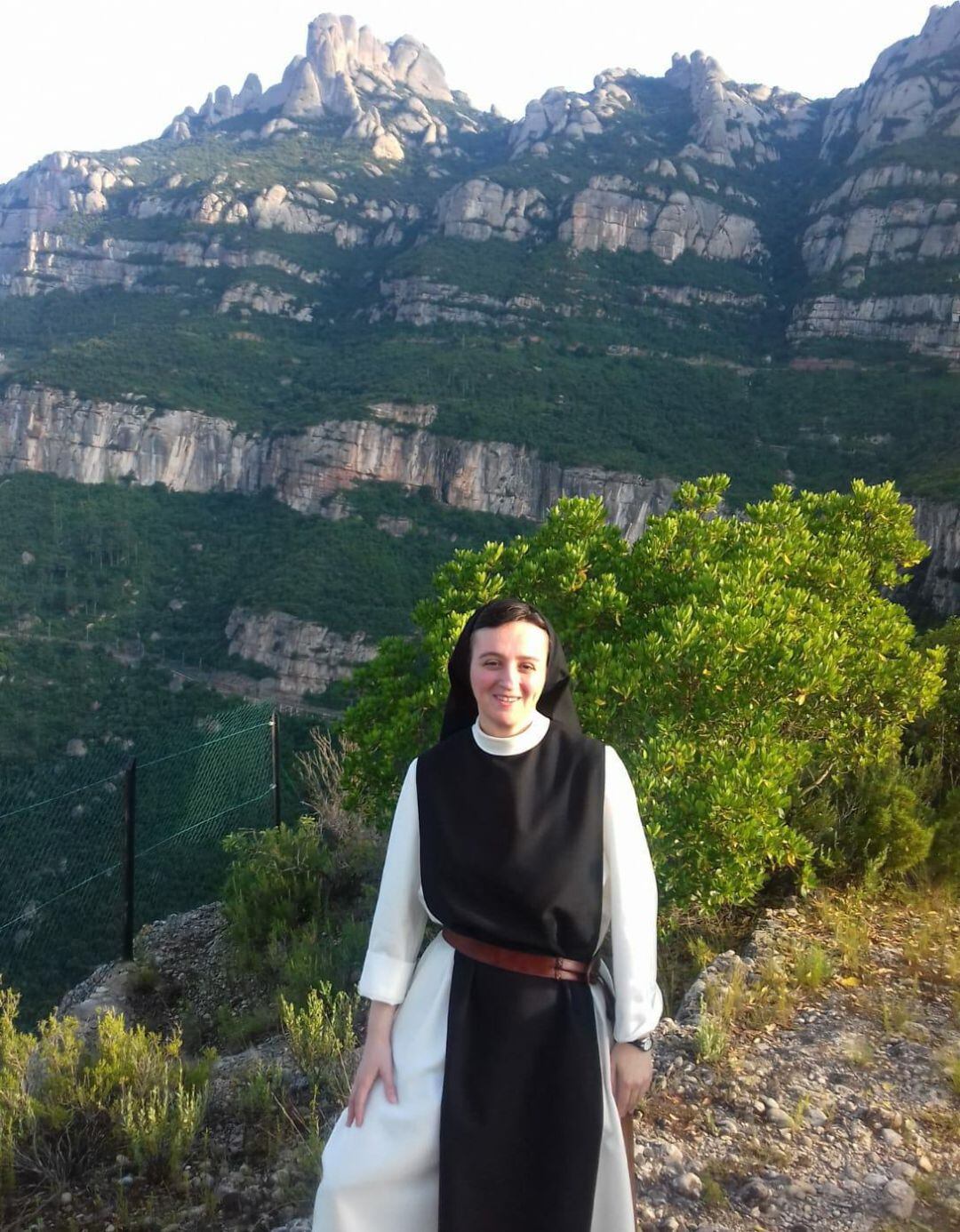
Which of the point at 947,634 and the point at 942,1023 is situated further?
the point at 947,634

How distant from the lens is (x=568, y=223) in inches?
2781

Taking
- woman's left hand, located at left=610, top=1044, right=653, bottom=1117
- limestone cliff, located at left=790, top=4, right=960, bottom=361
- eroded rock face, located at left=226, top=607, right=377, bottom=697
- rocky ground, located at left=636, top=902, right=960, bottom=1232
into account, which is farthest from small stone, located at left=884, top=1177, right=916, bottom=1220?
limestone cliff, located at left=790, top=4, right=960, bottom=361

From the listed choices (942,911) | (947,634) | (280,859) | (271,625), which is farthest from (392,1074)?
(271,625)

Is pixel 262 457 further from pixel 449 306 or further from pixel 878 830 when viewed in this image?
pixel 878 830

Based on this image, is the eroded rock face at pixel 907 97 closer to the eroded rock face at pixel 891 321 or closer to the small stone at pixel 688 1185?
the eroded rock face at pixel 891 321

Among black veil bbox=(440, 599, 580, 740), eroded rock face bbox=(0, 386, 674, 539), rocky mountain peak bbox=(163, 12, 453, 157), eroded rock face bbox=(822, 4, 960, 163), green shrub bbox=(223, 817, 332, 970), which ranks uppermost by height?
rocky mountain peak bbox=(163, 12, 453, 157)

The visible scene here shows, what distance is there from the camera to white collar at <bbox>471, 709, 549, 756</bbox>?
1.84m

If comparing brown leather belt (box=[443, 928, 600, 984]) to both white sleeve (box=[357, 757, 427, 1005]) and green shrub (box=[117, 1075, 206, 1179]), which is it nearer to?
white sleeve (box=[357, 757, 427, 1005])

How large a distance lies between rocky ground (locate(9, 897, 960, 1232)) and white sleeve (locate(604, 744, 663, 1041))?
3.90 ft

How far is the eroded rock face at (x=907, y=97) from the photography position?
68.7 m

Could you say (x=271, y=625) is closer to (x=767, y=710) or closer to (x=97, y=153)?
(x=767, y=710)

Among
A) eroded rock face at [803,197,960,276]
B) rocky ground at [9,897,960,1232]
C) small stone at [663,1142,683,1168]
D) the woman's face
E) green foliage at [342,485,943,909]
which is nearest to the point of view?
the woman's face

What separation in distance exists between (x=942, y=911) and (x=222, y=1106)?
3.82 meters

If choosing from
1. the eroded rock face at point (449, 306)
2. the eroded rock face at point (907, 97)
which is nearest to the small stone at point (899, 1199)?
the eroded rock face at point (449, 306)
